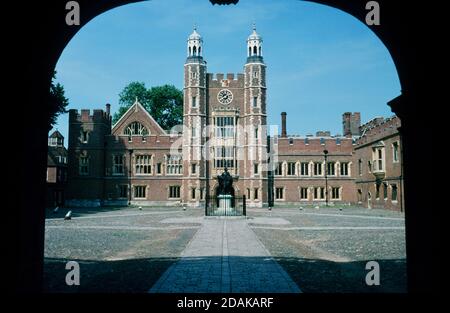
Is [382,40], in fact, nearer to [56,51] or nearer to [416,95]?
[416,95]

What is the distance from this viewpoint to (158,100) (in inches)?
2420

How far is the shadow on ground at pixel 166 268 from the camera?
6.82m

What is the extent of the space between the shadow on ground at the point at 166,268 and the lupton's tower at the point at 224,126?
3249 centimetres

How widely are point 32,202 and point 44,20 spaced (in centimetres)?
245

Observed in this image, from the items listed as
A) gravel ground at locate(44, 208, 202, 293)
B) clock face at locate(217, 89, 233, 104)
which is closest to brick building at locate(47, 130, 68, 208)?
clock face at locate(217, 89, 233, 104)

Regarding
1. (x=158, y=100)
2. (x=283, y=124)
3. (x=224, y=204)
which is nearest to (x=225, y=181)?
(x=224, y=204)

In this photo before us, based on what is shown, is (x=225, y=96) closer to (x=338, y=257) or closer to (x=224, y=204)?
(x=224, y=204)

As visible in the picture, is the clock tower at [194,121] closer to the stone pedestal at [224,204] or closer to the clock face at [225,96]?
the clock face at [225,96]

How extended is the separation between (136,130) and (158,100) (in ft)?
47.9

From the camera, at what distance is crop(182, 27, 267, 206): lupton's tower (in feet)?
140

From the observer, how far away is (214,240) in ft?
44.2

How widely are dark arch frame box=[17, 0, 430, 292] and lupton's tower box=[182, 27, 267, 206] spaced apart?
1437 inches

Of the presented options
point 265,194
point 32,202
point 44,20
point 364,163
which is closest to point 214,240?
point 32,202

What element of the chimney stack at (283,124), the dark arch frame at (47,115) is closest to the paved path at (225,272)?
the dark arch frame at (47,115)
